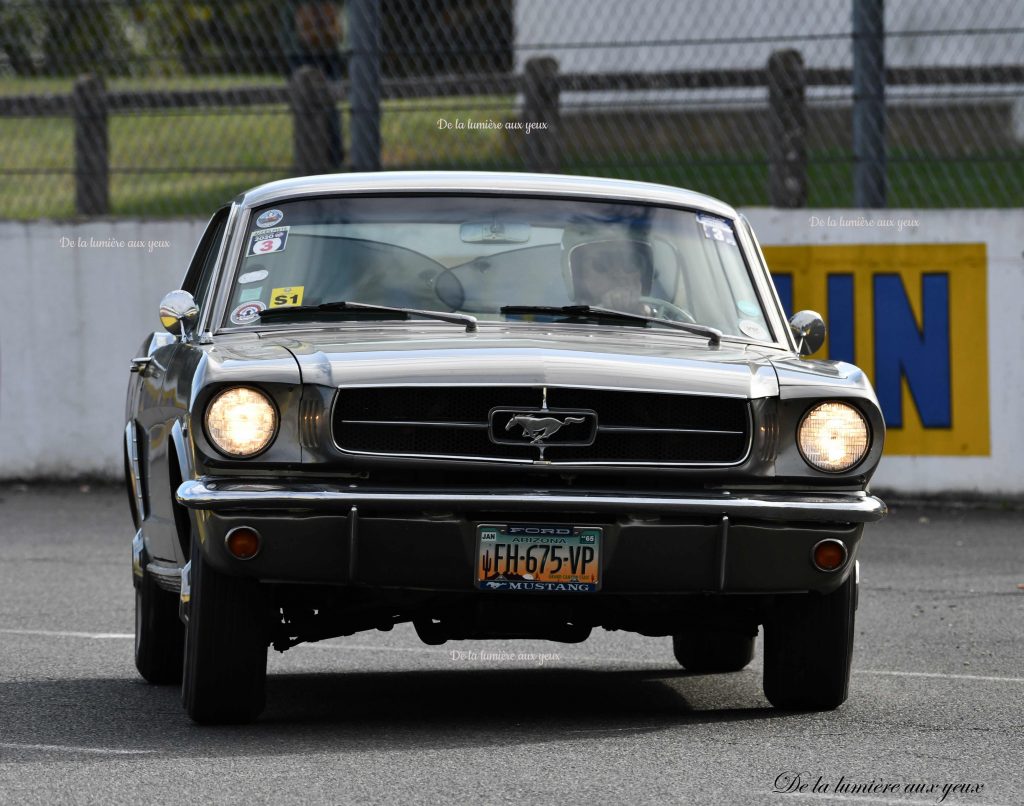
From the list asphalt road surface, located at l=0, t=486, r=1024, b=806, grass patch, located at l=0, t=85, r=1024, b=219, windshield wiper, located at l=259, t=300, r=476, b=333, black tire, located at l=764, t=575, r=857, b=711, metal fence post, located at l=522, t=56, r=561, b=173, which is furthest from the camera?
metal fence post, located at l=522, t=56, r=561, b=173

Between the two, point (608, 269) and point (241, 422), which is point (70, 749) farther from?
point (608, 269)

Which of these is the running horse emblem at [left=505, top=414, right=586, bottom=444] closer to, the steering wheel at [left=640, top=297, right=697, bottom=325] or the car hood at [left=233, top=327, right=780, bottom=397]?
the car hood at [left=233, top=327, right=780, bottom=397]

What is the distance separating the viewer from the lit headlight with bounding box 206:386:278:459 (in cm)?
541

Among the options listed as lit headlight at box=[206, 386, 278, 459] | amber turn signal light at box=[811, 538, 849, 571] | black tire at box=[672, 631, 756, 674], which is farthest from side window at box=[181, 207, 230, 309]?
amber turn signal light at box=[811, 538, 849, 571]

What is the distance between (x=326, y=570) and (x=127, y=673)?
195 cm

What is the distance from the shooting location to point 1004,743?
5.58 metres

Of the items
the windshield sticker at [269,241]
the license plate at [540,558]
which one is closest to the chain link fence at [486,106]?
the windshield sticker at [269,241]

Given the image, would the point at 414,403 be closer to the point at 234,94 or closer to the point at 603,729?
the point at 603,729

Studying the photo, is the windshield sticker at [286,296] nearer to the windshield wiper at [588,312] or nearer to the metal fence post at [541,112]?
the windshield wiper at [588,312]

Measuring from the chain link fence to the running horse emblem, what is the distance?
25.0 ft

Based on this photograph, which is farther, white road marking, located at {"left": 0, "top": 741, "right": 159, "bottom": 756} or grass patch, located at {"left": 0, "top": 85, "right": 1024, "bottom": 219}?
grass patch, located at {"left": 0, "top": 85, "right": 1024, "bottom": 219}

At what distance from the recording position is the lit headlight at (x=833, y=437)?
5625mm

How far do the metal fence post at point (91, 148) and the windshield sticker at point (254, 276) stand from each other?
307 inches

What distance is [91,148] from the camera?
1414 centimetres
